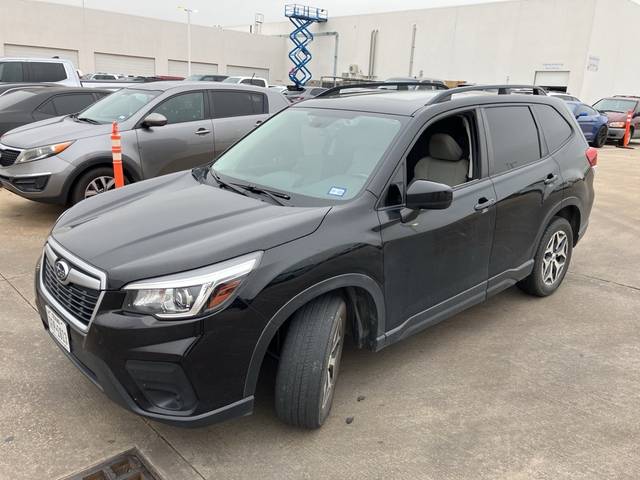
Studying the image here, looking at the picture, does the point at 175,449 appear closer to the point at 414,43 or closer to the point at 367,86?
the point at 367,86

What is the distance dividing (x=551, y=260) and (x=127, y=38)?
1693 inches

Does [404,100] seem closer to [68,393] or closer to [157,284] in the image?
[157,284]

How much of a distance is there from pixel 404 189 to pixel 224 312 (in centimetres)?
133

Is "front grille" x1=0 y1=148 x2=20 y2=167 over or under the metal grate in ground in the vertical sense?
over

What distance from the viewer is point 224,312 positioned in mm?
2352

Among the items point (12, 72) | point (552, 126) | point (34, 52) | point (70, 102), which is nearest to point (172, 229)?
point (552, 126)

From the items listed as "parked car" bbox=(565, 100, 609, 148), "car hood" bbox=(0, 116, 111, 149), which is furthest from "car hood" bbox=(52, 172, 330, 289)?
"parked car" bbox=(565, 100, 609, 148)

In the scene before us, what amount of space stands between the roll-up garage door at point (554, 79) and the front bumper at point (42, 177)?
3415 cm

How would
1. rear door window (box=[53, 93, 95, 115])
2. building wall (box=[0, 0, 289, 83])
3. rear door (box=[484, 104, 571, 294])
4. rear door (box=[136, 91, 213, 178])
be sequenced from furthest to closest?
building wall (box=[0, 0, 289, 83]) → rear door window (box=[53, 93, 95, 115]) → rear door (box=[136, 91, 213, 178]) → rear door (box=[484, 104, 571, 294])

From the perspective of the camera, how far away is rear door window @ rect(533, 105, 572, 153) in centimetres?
442

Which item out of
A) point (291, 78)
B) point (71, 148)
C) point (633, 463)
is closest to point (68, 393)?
point (633, 463)

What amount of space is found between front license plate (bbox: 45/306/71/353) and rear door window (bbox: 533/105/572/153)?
3771 millimetres

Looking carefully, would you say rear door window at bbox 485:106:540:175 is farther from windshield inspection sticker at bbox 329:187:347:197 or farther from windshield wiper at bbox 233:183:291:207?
windshield wiper at bbox 233:183:291:207

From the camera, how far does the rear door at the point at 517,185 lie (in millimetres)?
3830
